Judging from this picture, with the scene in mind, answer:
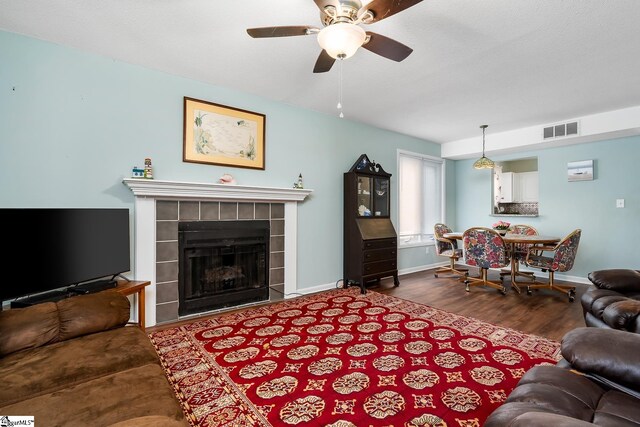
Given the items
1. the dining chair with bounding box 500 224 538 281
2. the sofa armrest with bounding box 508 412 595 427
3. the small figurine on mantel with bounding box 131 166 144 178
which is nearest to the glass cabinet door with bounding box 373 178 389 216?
the dining chair with bounding box 500 224 538 281

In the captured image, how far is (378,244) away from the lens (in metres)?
4.32

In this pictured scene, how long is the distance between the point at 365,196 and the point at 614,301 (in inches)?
120

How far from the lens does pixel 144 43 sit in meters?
2.53

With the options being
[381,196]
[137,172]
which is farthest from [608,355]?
[381,196]

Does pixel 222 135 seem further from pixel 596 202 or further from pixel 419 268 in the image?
pixel 596 202

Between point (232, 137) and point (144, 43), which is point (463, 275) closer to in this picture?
point (232, 137)

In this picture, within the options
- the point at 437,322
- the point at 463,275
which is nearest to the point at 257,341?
the point at 437,322

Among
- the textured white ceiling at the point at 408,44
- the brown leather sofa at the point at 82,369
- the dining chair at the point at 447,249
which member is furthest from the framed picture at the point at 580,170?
the brown leather sofa at the point at 82,369

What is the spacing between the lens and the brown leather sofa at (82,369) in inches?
41.2

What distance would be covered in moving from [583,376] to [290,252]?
3.04 meters

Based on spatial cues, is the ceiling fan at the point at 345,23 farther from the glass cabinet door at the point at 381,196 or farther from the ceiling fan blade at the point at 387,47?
the glass cabinet door at the point at 381,196

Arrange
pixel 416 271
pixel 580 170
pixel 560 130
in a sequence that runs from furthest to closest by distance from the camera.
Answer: pixel 416 271 → pixel 580 170 → pixel 560 130

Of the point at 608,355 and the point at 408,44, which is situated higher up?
the point at 408,44

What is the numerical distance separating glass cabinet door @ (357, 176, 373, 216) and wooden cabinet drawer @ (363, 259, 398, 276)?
759 mm
